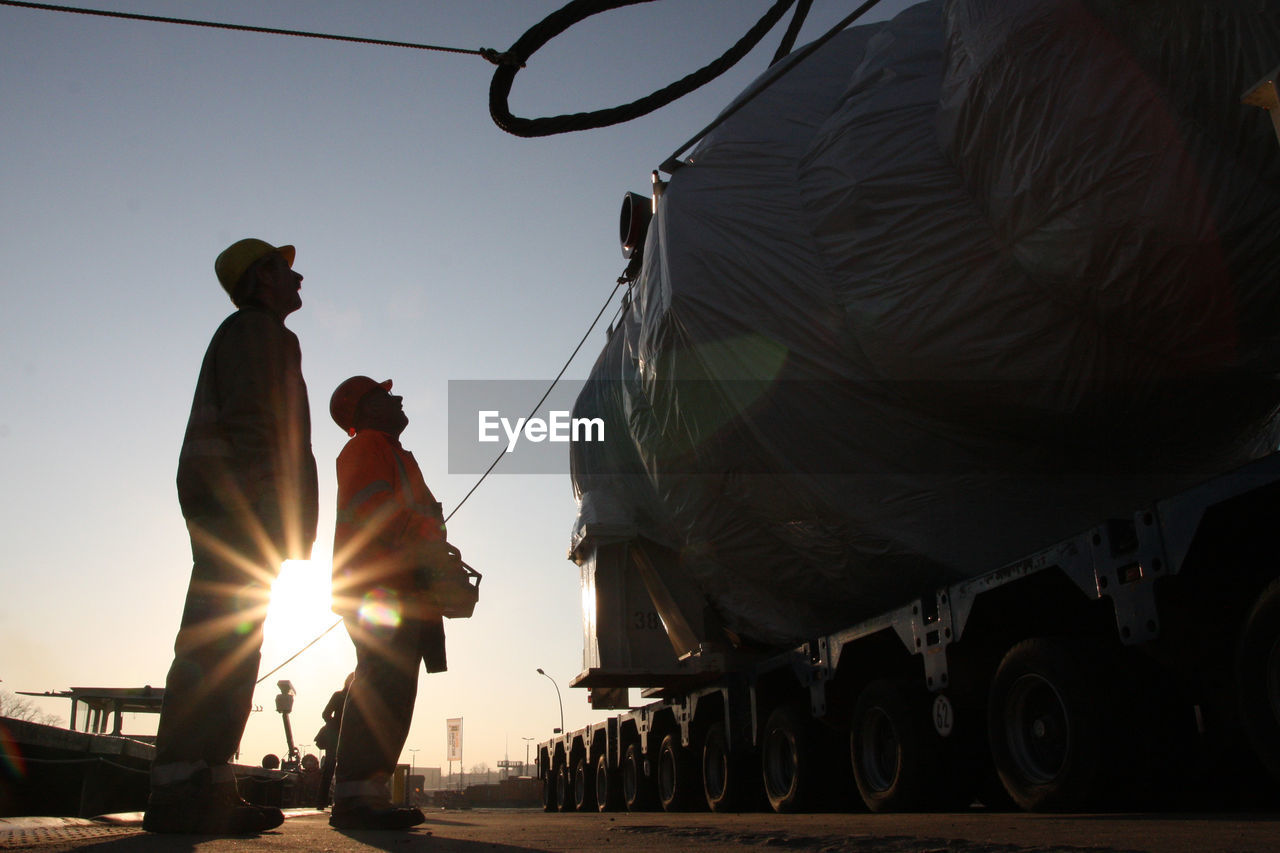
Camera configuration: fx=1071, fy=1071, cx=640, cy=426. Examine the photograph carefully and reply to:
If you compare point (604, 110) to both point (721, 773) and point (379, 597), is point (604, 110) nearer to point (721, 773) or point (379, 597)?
point (379, 597)

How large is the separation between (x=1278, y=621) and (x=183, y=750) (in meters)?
3.46

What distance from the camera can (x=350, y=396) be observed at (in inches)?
179

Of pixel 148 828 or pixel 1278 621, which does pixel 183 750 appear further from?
pixel 1278 621

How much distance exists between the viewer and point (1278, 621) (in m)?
3.43

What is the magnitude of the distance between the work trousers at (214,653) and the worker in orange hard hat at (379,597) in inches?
22.5

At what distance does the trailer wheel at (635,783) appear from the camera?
1041 centimetres

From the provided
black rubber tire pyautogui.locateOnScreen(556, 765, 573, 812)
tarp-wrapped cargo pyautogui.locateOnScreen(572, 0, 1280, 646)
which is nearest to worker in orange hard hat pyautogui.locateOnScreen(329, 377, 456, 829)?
tarp-wrapped cargo pyautogui.locateOnScreen(572, 0, 1280, 646)

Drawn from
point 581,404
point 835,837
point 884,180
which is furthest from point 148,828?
point 581,404

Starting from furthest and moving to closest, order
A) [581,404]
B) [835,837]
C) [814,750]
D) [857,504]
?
1. [581,404]
2. [814,750]
3. [857,504]
4. [835,837]

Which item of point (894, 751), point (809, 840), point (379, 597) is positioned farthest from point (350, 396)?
point (894, 751)

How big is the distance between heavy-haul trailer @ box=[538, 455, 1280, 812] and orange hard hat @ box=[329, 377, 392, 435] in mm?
2782

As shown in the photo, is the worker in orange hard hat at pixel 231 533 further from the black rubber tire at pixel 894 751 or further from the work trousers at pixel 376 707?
the black rubber tire at pixel 894 751

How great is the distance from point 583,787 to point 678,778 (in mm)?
4071

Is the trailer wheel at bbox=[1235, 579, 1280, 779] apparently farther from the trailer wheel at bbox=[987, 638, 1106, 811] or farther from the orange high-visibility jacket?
the orange high-visibility jacket
